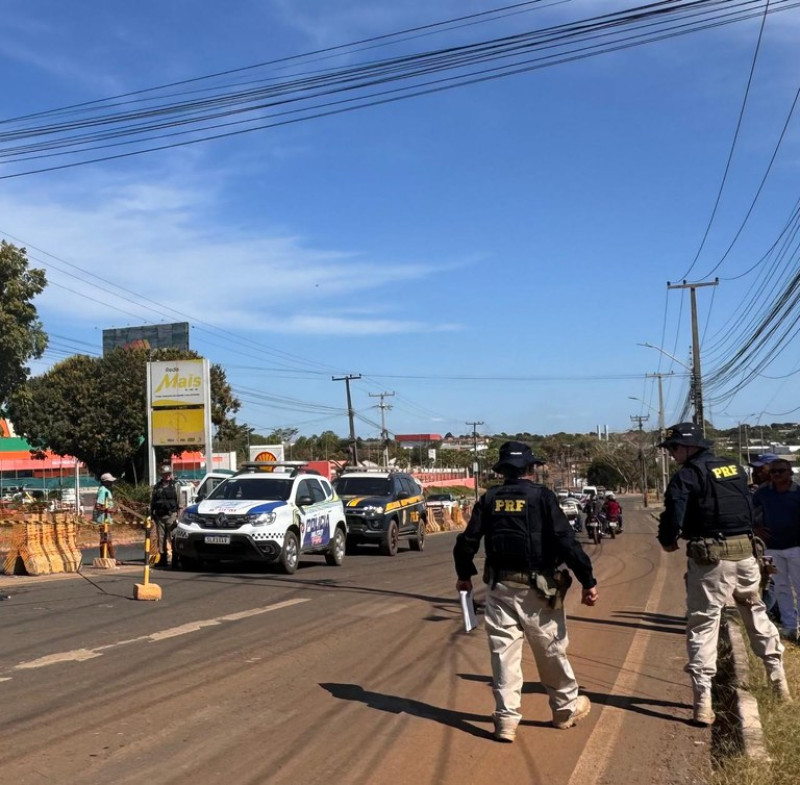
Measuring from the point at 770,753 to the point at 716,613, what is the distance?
3.67 feet

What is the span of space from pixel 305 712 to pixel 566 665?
192 cm

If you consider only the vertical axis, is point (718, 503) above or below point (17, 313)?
below

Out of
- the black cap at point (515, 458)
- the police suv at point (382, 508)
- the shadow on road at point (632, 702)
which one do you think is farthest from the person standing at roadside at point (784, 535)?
the police suv at point (382, 508)

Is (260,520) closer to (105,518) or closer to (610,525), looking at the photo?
(105,518)

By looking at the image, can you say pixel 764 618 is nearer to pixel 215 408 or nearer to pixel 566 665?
pixel 566 665

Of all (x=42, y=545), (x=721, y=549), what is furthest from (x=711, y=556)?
(x=42, y=545)

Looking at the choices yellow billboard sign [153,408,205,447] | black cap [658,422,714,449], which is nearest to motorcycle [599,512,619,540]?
yellow billboard sign [153,408,205,447]

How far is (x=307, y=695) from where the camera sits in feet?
23.3

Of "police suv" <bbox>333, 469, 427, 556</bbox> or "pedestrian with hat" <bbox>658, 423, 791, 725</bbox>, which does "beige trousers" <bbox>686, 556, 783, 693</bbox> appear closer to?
"pedestrian with hat" <bbox>658, 423, 791, 725</bbox>

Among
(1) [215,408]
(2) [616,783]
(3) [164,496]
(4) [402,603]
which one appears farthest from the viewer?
(1) [215,408]

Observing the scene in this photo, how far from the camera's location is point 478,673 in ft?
26.8

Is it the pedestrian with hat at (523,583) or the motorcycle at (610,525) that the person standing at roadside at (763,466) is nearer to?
the pedestrian with hat at (523,583)

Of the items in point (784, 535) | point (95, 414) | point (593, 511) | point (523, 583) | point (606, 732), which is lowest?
point (593, 511)

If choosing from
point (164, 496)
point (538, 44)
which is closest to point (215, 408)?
point (164, 496)
